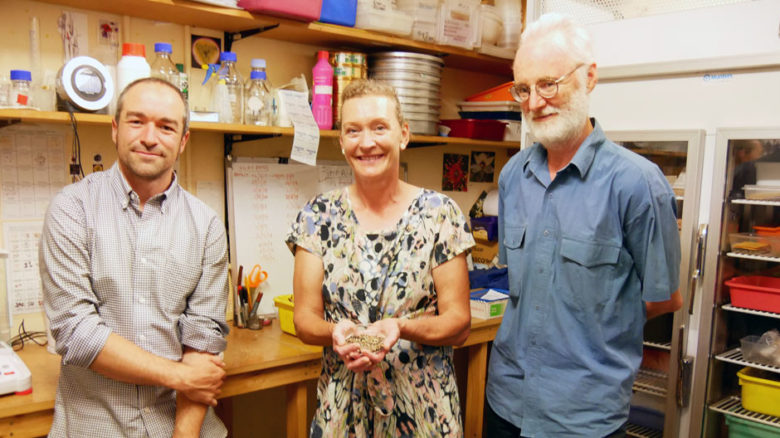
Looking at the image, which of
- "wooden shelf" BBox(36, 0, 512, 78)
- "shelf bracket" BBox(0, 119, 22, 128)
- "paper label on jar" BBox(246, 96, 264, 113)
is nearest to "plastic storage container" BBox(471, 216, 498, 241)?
"wooden shelf" BBox(36, 0, 512, 78)

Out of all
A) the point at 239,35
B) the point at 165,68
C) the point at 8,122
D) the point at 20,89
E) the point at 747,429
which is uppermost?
the point at 239,35

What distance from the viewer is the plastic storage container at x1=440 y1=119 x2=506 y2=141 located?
10.1 feet

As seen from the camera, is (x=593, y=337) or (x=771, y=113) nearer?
(x=593, y=337)

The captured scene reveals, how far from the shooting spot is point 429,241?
170 centimetres

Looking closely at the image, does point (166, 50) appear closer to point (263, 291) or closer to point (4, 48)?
point (4, 48)

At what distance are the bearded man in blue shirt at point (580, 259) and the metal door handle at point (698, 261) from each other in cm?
62

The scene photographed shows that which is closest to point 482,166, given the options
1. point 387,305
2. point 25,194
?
point 387,305

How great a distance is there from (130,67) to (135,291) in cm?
83

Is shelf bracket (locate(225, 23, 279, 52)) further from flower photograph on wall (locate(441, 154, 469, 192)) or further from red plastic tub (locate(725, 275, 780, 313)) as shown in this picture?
red plastic tub (locate(725, 275, 780, 313))

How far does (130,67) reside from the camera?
6.78 ft

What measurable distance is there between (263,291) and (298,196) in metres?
0.45

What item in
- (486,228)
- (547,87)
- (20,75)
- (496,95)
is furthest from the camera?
(486,228)

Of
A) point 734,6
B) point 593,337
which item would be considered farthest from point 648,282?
point 734,6

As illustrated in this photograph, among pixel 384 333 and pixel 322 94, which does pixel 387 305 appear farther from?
pixel 322 94
